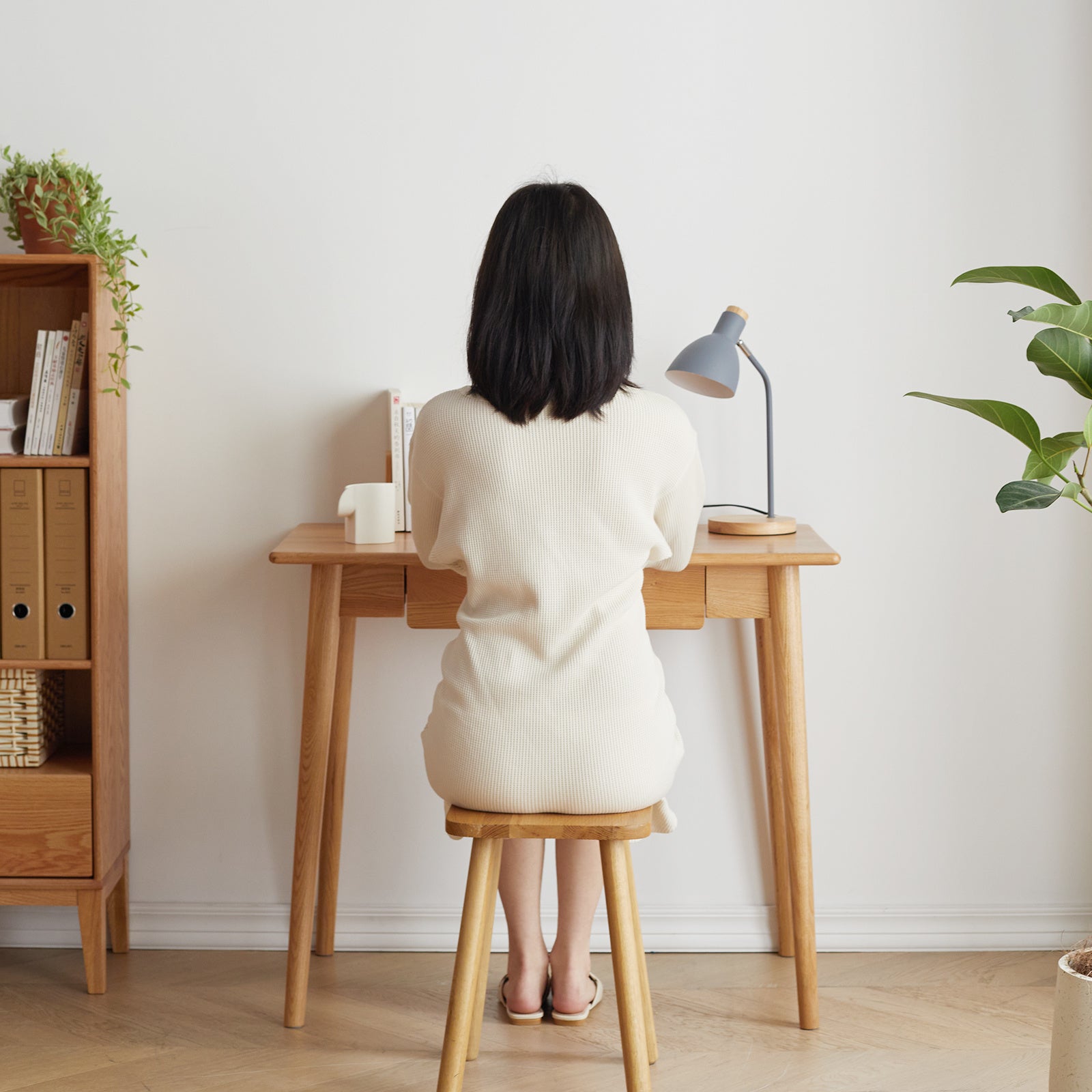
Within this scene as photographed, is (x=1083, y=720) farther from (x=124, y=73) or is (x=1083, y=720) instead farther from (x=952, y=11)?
(x=124, y=73)

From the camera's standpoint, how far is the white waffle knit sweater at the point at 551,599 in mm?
1558

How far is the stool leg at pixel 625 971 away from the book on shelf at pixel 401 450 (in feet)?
2.70

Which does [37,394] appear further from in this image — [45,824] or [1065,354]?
[1065,354]

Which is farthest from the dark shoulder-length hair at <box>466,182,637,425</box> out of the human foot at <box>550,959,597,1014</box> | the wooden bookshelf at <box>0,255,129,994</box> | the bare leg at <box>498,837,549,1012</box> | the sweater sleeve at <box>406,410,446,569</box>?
the human foot at <box>550,959,597,1014</box>

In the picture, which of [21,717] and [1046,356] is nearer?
[1046,356]

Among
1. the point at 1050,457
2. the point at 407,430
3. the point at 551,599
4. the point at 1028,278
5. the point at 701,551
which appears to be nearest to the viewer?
the point at 1028,278

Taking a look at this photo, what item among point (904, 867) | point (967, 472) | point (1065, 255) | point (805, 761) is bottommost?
point (904, 867)

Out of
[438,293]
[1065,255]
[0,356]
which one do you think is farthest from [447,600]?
[1065,255]

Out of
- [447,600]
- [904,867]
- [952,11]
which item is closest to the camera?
[447,600]

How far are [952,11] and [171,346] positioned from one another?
1675mm

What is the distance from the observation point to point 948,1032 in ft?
6.73

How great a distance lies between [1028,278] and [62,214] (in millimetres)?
1624

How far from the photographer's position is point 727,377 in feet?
6.64

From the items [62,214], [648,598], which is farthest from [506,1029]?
[62,214]
